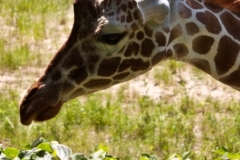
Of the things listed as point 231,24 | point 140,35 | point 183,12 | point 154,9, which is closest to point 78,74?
point 140,35

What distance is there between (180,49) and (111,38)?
449 mm

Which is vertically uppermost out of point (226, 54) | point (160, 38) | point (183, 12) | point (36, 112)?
point (183, 12)

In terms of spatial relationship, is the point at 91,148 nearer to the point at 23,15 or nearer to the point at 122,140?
the point at 122,140

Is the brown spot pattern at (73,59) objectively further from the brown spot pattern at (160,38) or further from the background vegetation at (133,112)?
the background vegetation at (133,112)

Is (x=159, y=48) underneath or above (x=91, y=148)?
above

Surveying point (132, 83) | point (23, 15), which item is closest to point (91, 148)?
point (132, 83)

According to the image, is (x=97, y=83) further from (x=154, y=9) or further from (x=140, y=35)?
(x=154, y=9)

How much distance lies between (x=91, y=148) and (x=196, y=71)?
5.90 ft

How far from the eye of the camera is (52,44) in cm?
773

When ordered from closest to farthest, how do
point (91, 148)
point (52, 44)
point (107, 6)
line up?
point (107, 6)
point (91, 148)
point (52, 44)

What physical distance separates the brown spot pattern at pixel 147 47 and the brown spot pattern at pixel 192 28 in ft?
0.77

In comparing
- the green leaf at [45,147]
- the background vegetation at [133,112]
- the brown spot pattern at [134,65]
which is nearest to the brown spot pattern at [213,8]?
the brown spot pattern at [134,65]

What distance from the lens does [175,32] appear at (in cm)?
402

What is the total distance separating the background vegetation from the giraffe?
5.22 feet
